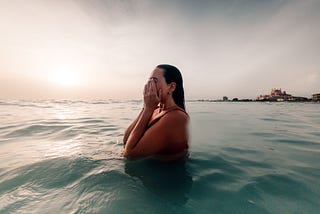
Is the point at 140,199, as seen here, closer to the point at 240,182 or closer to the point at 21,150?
the point at 240,182

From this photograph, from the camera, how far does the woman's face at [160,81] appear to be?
9.82 ft

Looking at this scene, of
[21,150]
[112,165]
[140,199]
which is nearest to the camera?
[140,199]

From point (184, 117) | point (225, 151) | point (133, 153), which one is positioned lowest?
point (225, 151)

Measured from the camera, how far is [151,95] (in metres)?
2.88

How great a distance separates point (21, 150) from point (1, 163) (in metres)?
0.93

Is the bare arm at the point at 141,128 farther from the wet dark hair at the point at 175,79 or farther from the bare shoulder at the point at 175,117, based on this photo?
the wet dark hair at the point at 175,79

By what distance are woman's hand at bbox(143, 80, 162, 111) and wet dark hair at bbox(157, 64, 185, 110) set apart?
0.88ft

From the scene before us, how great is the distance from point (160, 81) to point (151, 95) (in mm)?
288

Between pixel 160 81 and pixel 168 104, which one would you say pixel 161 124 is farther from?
pixel 160 81

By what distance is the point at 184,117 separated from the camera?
293 cm

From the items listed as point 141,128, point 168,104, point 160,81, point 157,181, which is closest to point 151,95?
point 160,81

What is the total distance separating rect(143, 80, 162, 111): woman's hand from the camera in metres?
2.88

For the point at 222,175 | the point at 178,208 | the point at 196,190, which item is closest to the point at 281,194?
the point at 222,175

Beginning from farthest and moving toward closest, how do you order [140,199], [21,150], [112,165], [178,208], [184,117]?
[21,150]
[112,165]
[184,117]
[140,199]
[178,208]
